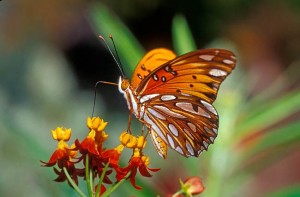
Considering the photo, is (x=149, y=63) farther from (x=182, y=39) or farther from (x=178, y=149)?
(x=182, y=39)

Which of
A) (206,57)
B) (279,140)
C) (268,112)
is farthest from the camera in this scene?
(268,112)

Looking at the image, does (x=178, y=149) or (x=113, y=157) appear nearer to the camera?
(x=113, y=157)

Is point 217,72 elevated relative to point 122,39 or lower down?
lower down

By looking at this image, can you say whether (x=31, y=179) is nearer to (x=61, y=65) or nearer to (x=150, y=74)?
(x=61, y=65)

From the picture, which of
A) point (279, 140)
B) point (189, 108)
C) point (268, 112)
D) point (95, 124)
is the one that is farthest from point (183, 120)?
point (268, 112)

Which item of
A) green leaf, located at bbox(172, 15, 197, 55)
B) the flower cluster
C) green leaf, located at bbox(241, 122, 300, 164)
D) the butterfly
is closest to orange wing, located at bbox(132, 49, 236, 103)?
the butterfly

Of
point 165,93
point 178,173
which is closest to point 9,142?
point 178,173

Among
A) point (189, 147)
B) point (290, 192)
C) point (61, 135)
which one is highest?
point (61, 135)
